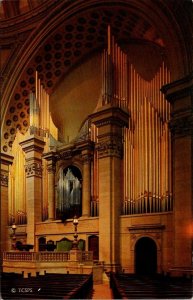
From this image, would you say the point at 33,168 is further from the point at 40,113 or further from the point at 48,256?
the point at 48,256

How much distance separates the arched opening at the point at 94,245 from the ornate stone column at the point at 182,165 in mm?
3857

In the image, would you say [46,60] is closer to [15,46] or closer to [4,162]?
[15,46]

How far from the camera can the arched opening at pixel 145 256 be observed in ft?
54.6

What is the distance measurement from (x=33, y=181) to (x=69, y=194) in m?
2.34

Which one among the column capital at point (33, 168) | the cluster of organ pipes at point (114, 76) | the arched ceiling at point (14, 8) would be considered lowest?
the column capital at point (33, 168)

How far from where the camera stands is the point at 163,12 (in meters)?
16.8

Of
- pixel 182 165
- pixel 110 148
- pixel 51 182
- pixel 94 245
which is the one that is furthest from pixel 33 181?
pixel 182 165

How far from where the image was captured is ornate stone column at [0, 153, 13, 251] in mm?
22328

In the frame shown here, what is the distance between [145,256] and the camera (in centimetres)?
1695

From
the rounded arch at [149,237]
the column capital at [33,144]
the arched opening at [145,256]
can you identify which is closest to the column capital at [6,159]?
the column capital at [33,144]

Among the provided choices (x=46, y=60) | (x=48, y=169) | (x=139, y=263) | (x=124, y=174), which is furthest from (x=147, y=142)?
(x=46, y=60)

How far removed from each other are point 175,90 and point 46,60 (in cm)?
904

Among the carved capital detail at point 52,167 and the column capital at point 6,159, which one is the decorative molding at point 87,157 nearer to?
the carved capital detail at point 52,167

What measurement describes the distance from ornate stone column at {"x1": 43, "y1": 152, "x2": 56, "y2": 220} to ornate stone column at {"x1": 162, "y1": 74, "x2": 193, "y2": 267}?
23.1ft
